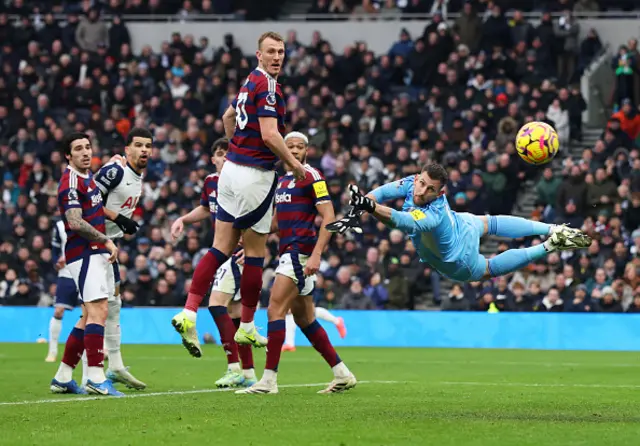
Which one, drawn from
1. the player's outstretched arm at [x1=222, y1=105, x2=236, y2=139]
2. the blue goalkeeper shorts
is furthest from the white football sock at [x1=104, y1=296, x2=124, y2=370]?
the blue goalkeeper shorts

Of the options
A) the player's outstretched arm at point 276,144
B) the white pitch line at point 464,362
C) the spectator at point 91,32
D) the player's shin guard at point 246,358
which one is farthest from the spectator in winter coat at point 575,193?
the player's outstretched arm at point 276,144

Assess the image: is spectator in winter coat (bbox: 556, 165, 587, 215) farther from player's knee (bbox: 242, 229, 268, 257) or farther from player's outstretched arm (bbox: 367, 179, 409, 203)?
player's knee (bbox: 242, 229, 268, 257)

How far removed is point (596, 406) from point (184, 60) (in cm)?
2135

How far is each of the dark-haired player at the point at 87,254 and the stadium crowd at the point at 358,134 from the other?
12238 millimetres

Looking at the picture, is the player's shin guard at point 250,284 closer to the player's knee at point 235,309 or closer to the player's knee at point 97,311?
the player's knee at point 97,311

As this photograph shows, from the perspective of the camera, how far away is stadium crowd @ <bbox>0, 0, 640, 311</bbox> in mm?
24078

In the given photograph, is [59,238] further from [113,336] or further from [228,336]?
[228,336]

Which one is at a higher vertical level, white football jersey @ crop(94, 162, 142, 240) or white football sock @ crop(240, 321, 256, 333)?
white football jersey @ crop(94, 162, 142, 240)

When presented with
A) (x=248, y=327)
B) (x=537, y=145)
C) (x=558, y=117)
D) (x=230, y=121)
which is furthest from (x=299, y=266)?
(x=558, y=117)

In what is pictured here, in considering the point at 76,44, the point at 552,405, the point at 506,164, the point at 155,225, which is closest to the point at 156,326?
the point at 155,225

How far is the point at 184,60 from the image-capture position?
30.4m

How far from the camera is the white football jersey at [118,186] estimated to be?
12805mm

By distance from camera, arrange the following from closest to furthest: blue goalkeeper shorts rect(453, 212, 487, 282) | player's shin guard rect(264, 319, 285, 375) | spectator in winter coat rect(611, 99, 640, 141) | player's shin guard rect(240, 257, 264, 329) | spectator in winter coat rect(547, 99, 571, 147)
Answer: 1. player's shin guard rect(240, 257, 264, 329)
2. player's shin guard rect(264, 319, 285, 375)
3. blue goalkeeper shorts rect(453, 212, 487, 282)
4. spectator in winter coat rect(611, 99, 640, 141)
5. spectator in winter coat rect(547, 99, 571, 147)

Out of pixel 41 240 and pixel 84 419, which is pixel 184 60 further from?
pixel 84 419
